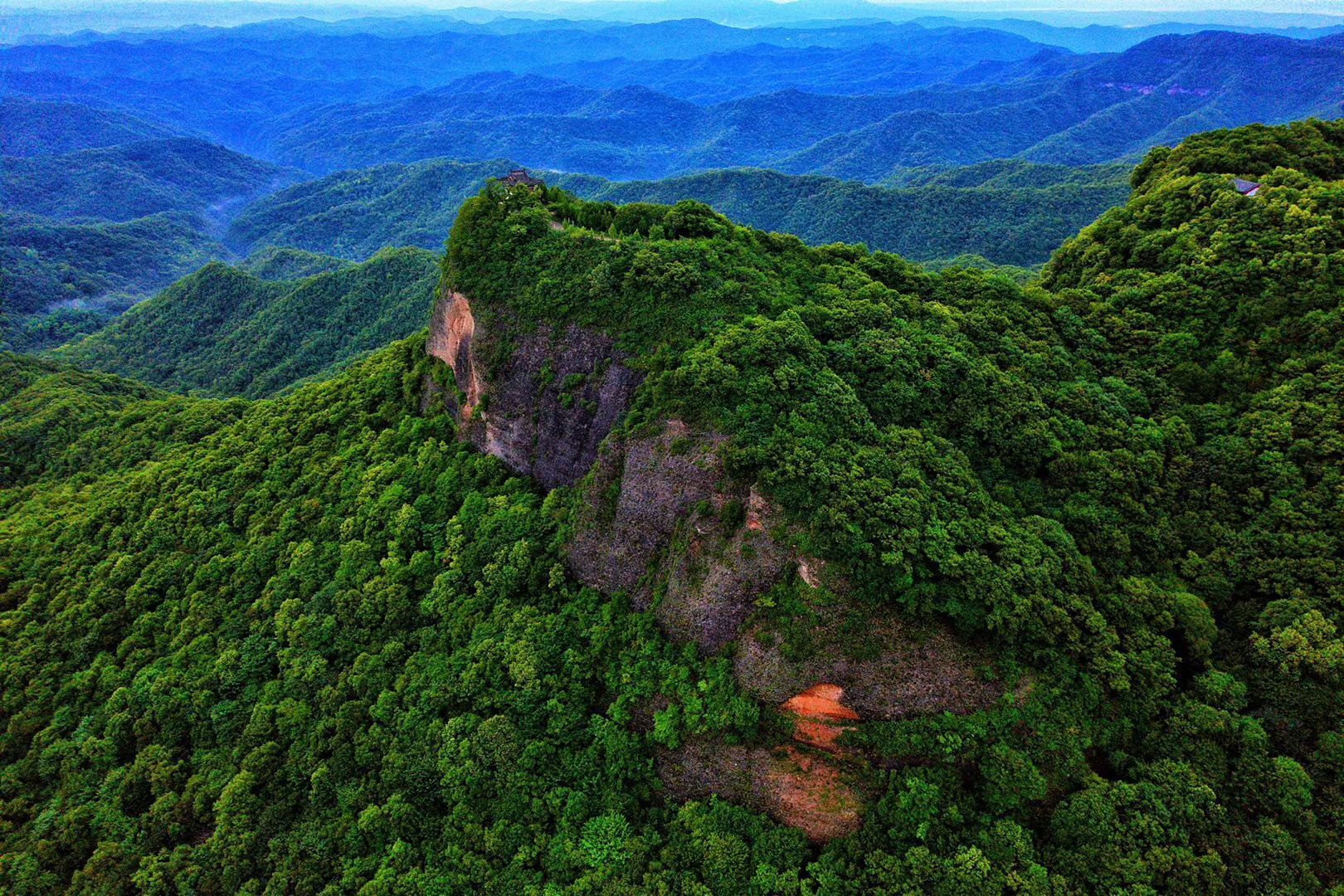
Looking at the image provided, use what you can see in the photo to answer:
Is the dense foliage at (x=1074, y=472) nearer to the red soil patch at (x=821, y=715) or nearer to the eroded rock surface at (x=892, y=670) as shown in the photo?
the eroded rock surface at (x=892, y=670)

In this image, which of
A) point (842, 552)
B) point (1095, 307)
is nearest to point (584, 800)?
point (842, 552)

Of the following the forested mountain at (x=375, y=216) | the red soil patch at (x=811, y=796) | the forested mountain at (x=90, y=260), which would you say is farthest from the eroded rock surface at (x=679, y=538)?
the forested mountain at (x=375, y=216)

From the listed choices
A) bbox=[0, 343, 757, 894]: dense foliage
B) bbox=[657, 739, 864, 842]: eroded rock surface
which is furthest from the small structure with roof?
bbox=[657, 739, 864, 842]: eroded rock surface

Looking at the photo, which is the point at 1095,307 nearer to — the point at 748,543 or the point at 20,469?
the point at 748,543

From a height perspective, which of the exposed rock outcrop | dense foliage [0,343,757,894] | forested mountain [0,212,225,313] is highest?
the exposed rock outcrop

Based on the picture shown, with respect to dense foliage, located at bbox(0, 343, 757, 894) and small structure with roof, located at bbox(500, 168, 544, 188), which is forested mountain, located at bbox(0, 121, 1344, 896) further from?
small structure with roof, located at bbox(500, 168, 544, 188)

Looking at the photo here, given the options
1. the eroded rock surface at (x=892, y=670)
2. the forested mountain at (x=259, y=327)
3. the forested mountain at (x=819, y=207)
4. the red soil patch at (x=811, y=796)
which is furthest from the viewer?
the forested mountain at (x=819, y=207)
